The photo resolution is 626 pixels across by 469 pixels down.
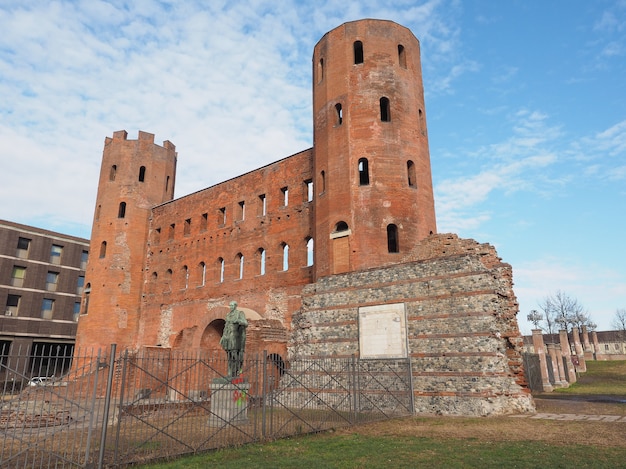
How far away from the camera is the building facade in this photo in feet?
44.3

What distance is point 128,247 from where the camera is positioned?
2894cm

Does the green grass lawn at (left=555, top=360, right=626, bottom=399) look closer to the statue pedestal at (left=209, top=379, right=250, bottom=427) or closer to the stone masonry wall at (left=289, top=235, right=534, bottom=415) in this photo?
the stone masonry wall at (left=289, top=235, right=534, bottom=415)

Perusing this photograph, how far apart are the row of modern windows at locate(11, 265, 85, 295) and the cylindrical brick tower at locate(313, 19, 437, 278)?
81.0ft

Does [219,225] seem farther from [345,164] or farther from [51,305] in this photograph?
[51,305]

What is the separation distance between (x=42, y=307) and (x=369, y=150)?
30.8 meters

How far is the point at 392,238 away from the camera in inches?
744

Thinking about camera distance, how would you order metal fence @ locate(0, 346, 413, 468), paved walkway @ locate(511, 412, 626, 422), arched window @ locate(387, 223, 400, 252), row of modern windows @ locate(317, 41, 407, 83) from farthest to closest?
row of modern windows @ locate(317, 41, 407, 83) → arched window @ locate(387, 223, 400, 252) → paved walkway @ locate(511, 412, 626, 422) → metal fence @ locate(0, 346, 413, 468)

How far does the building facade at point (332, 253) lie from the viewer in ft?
44.3

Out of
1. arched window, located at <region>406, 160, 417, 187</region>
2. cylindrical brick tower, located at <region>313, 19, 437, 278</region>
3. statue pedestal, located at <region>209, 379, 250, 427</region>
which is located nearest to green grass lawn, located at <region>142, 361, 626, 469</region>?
statue pedestal, located at <region>209, 379, 250, 427</region>

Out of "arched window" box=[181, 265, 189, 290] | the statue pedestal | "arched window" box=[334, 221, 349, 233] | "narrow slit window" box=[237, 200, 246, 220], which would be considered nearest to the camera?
the statue pedestal

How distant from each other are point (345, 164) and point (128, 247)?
16.9m

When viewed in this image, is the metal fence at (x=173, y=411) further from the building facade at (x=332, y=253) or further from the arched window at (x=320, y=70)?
the arched window at (x=320, y=70)

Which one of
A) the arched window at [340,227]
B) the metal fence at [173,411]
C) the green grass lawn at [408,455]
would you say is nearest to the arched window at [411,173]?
the arched window at [340,227]

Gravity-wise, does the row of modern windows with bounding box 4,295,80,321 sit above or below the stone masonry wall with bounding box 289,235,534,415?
above
